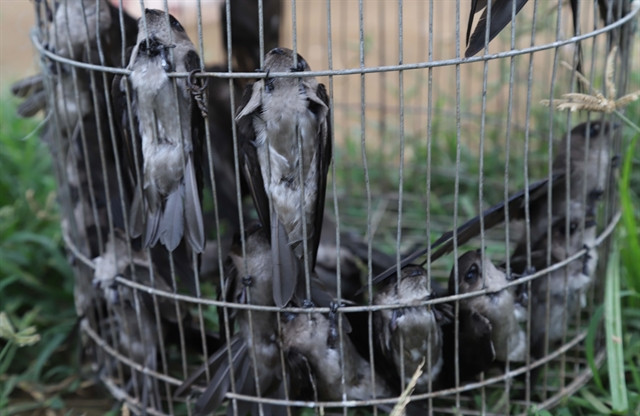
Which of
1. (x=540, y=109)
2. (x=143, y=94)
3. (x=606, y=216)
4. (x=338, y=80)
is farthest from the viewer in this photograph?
(x=338, y=80)

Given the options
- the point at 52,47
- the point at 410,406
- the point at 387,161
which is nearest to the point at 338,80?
the point at 387,161

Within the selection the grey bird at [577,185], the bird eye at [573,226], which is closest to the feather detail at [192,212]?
the grey bird at [577,185]

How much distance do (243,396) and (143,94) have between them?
2.43 feet

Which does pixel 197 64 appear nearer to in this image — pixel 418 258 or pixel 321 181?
pixel 321 181

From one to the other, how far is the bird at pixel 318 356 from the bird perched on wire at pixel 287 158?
0.09 meters

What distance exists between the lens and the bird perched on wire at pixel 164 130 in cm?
167

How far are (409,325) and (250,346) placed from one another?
396 mm

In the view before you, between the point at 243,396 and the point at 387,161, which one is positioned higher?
the point at 387,161

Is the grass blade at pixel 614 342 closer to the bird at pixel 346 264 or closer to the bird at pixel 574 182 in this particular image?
the bird at pixel 574 182

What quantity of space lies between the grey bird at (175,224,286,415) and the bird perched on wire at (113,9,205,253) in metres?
0.18

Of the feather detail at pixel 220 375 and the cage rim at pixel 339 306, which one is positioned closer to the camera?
the cage rim at pixel 339 306

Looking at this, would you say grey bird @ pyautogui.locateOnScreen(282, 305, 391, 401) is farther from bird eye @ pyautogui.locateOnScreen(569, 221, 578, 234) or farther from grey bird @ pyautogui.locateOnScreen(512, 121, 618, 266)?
bird eye @ pyautogui.locateOnScreen(569, 221, 578, 234)

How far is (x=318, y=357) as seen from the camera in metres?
1.81

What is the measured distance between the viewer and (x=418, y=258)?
1923mm
